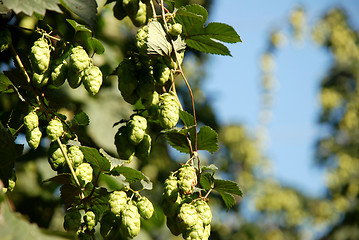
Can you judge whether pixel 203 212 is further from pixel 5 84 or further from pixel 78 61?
pixel 5 84

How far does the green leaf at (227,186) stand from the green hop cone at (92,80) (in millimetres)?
295

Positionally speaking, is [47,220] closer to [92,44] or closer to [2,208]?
[92,44]

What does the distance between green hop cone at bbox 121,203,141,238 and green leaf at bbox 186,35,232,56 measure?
1.32 feet

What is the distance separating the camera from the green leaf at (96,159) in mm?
881

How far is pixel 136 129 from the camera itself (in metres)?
0.91

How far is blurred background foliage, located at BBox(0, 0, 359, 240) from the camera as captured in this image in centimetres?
150

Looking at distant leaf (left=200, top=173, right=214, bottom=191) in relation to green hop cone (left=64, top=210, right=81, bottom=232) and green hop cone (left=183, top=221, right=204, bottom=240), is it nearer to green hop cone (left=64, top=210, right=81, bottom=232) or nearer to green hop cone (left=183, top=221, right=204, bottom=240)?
green hop cone (left=183, top=221, right=204, bottom=240)

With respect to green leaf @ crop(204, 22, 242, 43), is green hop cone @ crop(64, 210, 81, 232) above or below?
below

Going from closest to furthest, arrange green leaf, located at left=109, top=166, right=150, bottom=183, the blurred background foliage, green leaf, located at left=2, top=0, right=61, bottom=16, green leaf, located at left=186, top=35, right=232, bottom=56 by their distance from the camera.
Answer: green leaf, located at left=2, top=0, right=61, bottom=16 → green leaf, located at left=109, top=166, right=150, bottom=183 → green leaf, located at left=186, top=35, right=232, bottom=56 → the blurred background foliage

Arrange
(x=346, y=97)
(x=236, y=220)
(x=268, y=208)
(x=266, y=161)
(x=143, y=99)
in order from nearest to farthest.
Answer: (x=143, y=99)
(x=236, y=220)
(x=266, y=161)
(x=268, y=208)
(x=346, y=97)

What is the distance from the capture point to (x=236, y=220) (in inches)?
295

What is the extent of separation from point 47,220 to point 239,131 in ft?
27.7

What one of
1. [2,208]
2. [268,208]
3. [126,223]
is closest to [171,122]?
[126,223]

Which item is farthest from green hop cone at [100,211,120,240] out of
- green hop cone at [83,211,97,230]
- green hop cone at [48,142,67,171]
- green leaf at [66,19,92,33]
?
green leaf at [66,19,92,33]
